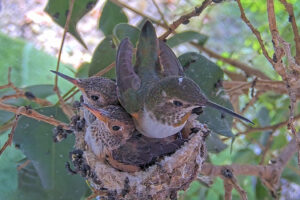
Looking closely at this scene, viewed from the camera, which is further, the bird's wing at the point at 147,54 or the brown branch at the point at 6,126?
the brown branch at the point at 6,126

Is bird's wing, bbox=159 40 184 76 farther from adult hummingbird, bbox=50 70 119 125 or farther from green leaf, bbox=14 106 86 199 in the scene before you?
green leaf, bbox=14 106 86 199

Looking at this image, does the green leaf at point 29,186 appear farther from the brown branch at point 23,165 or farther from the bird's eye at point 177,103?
the bird's eye at point 177,103

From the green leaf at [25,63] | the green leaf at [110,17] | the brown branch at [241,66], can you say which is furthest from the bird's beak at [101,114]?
the green leaf at [25,63]

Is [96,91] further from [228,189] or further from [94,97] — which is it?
[228,189]

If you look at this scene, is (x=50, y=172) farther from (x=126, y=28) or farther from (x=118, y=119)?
(x=126, y=28)

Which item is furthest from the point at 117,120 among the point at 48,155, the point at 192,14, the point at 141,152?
the point at 192,14

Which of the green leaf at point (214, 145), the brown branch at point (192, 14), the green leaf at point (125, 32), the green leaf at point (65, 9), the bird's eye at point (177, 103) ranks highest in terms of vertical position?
the green leaf at point (65, 9)

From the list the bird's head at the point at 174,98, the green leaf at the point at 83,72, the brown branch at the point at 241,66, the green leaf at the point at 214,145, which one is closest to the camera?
the bird's head at the point at 174,98
